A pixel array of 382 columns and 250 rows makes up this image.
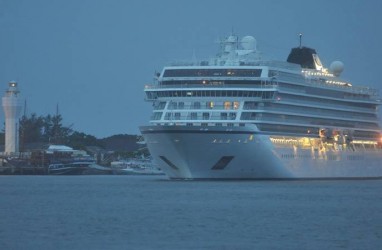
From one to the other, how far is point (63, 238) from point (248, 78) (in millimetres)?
41029

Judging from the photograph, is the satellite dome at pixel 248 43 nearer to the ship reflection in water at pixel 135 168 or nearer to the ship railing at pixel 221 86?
the ship railing at pixel 221 86

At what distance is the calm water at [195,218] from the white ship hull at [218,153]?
1.43m

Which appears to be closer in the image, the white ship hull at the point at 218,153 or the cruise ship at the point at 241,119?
the white ship hull at the point at 218,153

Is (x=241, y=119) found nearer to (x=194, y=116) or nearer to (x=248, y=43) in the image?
(x=194, y=116)

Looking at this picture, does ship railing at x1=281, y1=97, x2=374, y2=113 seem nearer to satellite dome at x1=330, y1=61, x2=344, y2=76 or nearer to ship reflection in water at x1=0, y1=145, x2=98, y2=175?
satellite dome at x1=330, y1=61, x2=344, y2=76

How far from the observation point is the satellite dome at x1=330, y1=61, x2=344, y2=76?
10775 cm

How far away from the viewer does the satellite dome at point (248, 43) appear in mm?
96625

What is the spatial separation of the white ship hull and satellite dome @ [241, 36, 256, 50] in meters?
9.61

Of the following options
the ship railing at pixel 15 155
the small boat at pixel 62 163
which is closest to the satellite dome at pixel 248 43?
the small boat at pixel 62 163

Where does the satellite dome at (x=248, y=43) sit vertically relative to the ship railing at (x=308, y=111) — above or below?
above

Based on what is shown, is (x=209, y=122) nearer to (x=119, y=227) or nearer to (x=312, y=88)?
(x=312, y=88)

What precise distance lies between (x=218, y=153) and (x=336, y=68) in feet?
89.6

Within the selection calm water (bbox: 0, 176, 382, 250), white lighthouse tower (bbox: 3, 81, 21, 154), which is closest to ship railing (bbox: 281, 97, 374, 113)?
calm water (bbox: 0, 176, 382, 250)

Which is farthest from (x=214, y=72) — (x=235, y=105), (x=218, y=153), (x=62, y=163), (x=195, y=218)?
(x=62, y=163)
